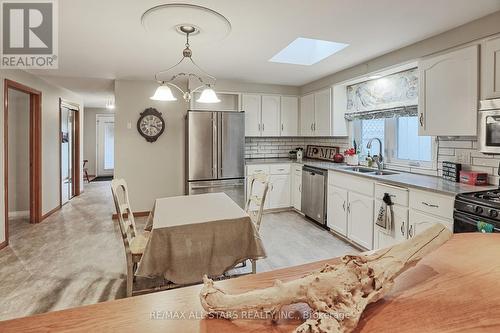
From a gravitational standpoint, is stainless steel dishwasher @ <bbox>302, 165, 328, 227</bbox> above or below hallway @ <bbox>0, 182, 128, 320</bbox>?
above

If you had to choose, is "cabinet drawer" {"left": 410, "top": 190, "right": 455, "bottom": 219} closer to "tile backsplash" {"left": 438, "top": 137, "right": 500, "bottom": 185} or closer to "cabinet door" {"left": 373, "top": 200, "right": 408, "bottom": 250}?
"cabinet door" {"left": 373, "top": 200, "right": 408, "bottom": 250}

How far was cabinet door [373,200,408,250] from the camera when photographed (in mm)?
2722

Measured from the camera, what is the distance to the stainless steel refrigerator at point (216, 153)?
4414 mm

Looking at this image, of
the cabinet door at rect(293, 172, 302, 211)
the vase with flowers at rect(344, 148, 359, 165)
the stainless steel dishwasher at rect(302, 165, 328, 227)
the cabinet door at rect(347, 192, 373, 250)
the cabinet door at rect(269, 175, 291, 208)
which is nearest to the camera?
the cabinet door at rect(347, 192, 373, 250)

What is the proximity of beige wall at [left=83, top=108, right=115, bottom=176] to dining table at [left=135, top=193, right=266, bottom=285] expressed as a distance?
8.39 metres

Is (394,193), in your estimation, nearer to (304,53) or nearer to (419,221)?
(419,221)

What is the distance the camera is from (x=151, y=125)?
16.0 ft

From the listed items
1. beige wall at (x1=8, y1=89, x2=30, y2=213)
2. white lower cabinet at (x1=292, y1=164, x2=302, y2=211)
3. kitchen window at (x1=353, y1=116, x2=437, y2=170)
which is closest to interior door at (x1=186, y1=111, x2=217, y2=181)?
white lower cabinet at (x1=292, y1=164, x2=302, y2=211)

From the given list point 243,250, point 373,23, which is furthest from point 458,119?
point 243,250

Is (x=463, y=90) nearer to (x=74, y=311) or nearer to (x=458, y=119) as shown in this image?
(x=458, y=119)

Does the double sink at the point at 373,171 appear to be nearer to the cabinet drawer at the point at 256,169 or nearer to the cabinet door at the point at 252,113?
the cabinet drawer at the point at 256,169

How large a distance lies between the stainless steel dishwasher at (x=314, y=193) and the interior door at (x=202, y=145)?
1469 mm

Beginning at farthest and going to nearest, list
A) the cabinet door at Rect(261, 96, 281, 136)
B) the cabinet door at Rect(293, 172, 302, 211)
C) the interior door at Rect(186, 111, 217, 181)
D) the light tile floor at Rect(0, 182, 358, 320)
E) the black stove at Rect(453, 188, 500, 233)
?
the cabinet door at Rect(261, 96, 281, 136), the cabinet door at Rect(293, 172, 302, 211), the interior door at Rect(186, 111, 217, 181), the light tile floor at Rect(0, 182, 358, 320), the black stove at Rect(453, 188, 500, 233)

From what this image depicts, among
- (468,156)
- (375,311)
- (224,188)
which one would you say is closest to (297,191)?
(224,188)
